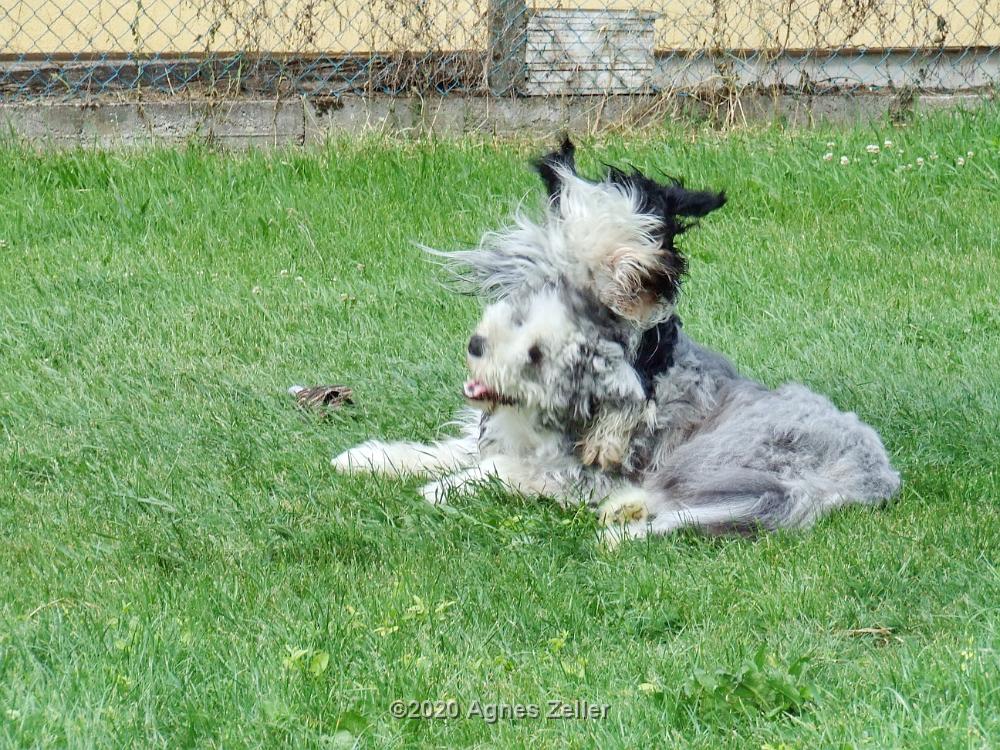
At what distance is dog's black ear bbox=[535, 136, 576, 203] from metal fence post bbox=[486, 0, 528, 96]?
15.4 ft

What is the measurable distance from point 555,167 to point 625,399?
728 millimetres

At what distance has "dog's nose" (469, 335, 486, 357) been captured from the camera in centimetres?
383

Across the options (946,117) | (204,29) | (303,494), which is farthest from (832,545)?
(204,29)

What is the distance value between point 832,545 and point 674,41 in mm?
5813

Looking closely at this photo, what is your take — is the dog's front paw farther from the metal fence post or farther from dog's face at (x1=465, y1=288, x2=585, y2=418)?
the metal fence post

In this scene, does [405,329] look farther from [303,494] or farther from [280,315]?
[303,494]

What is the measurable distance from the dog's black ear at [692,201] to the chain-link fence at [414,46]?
495 centimetres

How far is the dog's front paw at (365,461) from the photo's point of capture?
173 inches

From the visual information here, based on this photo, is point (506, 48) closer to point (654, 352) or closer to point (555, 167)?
point (555, 167)

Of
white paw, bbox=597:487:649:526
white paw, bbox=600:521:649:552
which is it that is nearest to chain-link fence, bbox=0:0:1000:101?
white paw, bbox=597:487:649:526

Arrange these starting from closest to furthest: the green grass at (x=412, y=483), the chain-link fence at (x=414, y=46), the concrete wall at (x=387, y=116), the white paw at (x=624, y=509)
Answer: the green grass at (x=412, y=483) < the white paw at (x=624, y=509) < the concrete wall at (x=387, y=116) < the chain-link fence at (x=414, y=46)

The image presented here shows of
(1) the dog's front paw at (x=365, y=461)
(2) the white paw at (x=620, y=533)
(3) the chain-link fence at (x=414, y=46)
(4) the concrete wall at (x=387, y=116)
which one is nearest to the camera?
(2) the white paw at (x=620, y=533)

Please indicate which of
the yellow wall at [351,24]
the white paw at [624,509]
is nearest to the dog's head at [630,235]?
the white paw at [624,509]

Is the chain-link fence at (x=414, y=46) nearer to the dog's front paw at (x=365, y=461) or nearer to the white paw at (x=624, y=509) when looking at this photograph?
the dog's front paw at (x=365, y=461)
